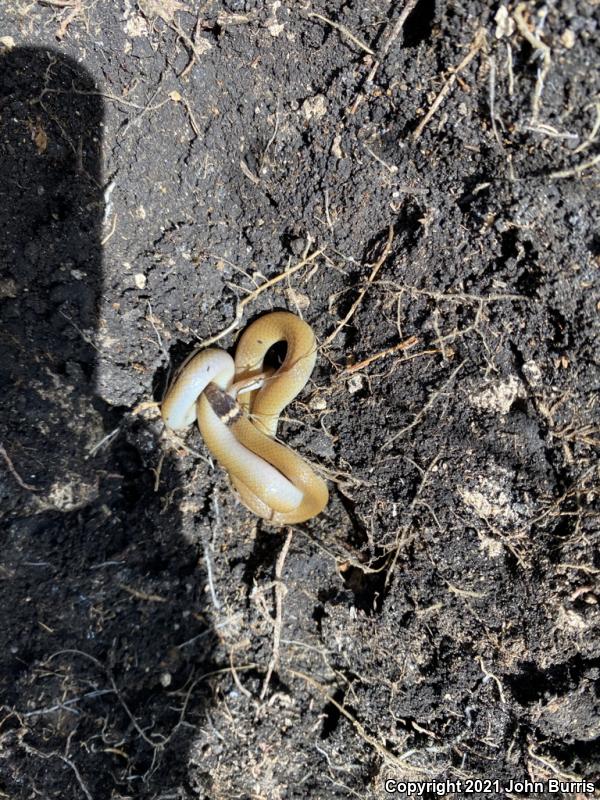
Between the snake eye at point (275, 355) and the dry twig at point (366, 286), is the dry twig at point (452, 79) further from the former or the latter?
the snake eye at point (275, 355)

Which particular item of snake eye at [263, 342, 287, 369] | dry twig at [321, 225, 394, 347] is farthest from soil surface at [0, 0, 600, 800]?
snake eye at [263, 342, 287, 369]

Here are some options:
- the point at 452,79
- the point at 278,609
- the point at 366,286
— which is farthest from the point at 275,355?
the point at 452,79

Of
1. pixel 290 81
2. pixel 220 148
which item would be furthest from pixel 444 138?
pixel 220 148

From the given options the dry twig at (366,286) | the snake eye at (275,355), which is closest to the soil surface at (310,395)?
the dry twig at (366,286)

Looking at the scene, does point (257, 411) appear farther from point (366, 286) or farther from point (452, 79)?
point (452, 79)

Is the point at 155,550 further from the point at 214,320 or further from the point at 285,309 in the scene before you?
the point at 285,309

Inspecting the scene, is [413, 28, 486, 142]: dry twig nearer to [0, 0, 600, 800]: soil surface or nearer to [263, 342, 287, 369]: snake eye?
[0, 0, 600, 800]: soil surface

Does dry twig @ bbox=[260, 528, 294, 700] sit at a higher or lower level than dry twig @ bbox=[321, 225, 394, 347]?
lower
